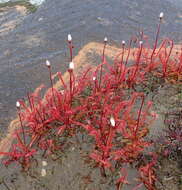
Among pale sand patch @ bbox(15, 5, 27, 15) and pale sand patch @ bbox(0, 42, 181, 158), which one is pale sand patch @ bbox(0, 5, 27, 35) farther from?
pale sand patch @ bbox(0, 42, 181, 158)

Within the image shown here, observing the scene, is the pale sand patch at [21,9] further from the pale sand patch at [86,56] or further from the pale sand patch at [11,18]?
the pale sand patch at [86,56]

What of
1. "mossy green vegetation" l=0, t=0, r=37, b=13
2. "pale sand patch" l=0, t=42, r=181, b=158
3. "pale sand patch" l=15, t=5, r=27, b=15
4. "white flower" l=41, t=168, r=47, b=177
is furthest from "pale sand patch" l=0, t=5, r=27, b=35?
"white flower" l=41, t=168, r=47, b=177

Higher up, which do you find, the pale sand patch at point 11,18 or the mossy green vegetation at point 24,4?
the mossy green vegetation at point 24,4

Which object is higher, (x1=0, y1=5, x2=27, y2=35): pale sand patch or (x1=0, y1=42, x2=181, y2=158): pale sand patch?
(x1=0, y1=5, x2=27, y2=35): pale sand patch

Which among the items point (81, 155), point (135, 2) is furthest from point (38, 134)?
point (135, 2)

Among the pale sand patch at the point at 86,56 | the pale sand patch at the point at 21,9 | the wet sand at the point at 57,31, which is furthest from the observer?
the pale sand patch at the point at 21,9

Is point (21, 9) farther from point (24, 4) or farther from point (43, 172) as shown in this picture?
point (43, 172)

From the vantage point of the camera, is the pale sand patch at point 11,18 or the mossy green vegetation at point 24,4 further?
the mossy green vegetation at point 24,4

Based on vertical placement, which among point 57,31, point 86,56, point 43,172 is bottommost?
point 43,172

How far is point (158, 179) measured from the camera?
2965mm

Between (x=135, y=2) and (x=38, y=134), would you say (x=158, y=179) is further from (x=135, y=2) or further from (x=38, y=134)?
(x=135, y=2)

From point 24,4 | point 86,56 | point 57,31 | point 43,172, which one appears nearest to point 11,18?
point 24,4

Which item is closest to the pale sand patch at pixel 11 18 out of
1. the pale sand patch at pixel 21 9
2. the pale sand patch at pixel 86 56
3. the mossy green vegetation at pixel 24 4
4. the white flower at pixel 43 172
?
the pale sand patch at pixel 21 9

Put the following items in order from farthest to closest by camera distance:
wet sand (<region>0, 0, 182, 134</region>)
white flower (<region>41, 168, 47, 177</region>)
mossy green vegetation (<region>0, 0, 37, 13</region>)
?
mossy green vegetation (<region>0, 0, 37, 13</region>) < wet sand (<region>0, 0, 182, 134</region>) < white flower (<region>41, 168, 47, 177</region>)
